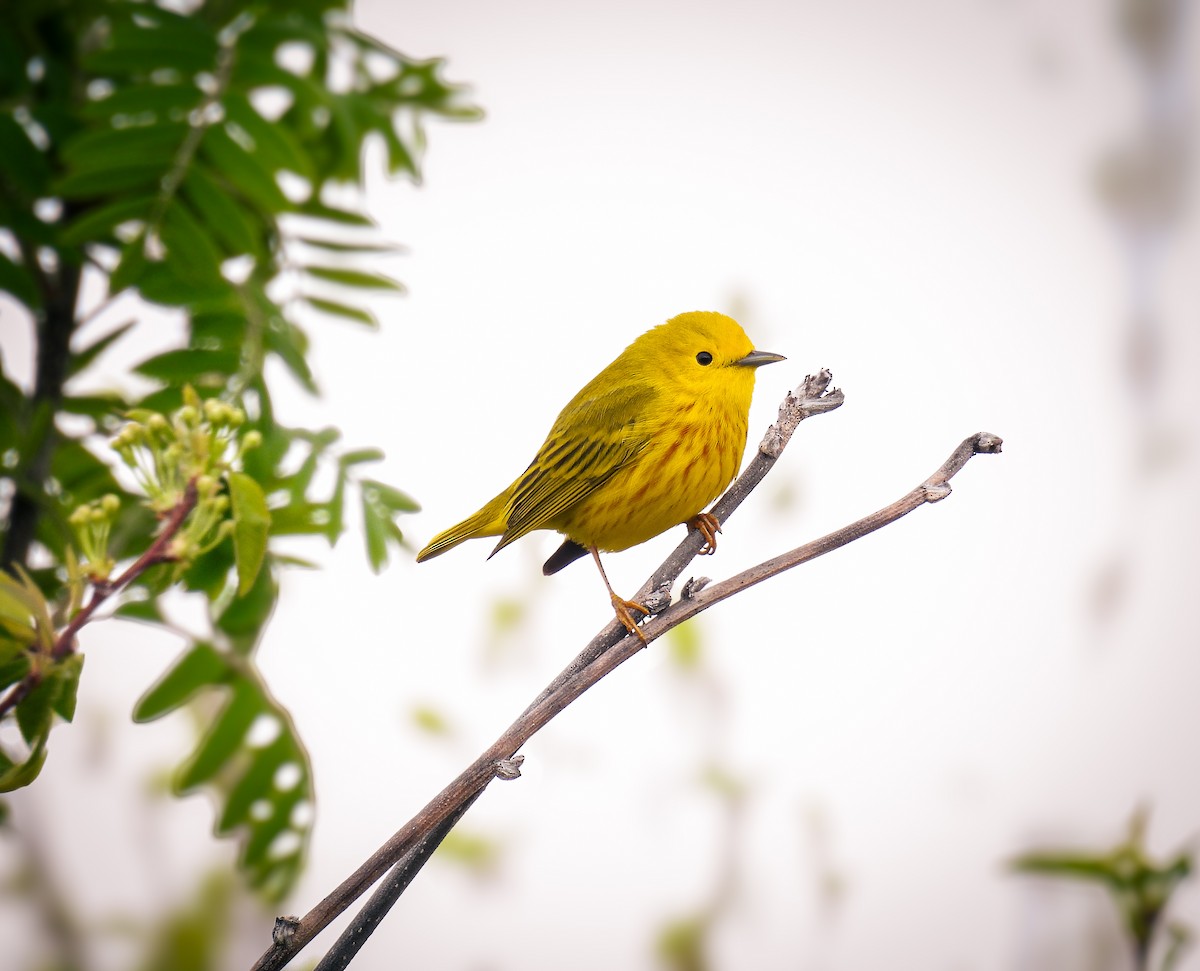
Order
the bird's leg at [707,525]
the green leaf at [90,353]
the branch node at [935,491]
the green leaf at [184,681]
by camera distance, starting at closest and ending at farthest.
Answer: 1. the branch node at [935,491]
2. the green leaf at [184,681]
3. the green leaf at [90,353]
4. the bird's leg at [707,525]

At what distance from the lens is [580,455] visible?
1.75m

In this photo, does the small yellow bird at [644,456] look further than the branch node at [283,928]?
Yes

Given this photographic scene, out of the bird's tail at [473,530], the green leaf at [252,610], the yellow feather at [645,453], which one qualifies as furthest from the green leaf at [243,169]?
the bird's tail at [473,530]

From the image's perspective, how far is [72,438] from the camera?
1.16 meters

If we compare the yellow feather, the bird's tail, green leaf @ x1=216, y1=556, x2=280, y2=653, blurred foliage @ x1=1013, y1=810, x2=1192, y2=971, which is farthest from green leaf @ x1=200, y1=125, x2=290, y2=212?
blurred foliage @ x1=1013, y1=810, x2=1192, y2=971

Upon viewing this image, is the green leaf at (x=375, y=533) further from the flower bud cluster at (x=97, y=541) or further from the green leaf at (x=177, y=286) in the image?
the flower bud cluster at (x=97, y=541)

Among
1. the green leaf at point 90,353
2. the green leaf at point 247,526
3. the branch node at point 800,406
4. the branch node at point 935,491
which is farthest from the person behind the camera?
the green leaf at point 90,353

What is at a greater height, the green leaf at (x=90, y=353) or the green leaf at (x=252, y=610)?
the green leaf at (x=90, y=353)

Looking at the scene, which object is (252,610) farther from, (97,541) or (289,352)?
(97,541)

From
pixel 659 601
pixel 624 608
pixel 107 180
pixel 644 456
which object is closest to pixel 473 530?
pixel 644 456

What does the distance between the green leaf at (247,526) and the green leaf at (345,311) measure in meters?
0.62

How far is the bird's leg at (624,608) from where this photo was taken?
2.59ft

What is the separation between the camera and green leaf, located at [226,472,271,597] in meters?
0.67

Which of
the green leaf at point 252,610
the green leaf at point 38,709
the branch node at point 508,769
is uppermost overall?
the green leaf at point 252,610
